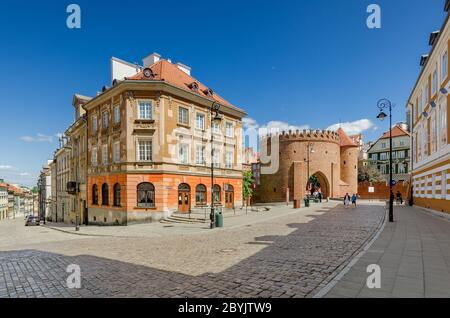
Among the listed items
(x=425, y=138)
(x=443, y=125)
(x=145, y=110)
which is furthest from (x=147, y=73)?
(x=425, y=138)

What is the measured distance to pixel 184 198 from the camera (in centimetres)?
2509

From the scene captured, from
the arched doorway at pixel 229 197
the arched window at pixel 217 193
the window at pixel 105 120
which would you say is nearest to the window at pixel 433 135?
the arched doorway at pixel 229 197

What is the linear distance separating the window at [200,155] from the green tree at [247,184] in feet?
71.7

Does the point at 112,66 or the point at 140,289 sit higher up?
the point at 112,66

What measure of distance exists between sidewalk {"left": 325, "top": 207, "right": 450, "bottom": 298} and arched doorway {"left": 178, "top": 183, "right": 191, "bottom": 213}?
1718 centimetres

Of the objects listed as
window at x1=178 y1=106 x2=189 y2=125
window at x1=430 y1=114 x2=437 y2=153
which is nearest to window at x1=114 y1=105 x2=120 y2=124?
window at x1=178 y1=106 x2=189 y2=125

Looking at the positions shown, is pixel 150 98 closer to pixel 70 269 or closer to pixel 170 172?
pixel 170 172

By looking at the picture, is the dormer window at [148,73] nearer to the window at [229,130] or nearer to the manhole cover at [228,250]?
the window at [229,130]

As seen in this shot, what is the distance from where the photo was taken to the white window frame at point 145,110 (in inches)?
930

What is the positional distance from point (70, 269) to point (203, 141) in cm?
2039

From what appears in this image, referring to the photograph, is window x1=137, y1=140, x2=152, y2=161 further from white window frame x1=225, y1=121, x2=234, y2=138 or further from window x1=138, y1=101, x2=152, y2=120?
white window frame x1=225, y1=121, x2=234, y2=138

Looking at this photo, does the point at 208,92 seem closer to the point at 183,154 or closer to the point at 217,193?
the point at 183,154

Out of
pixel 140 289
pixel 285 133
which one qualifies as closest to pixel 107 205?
pixel 140 289
